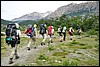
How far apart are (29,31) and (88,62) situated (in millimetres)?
5943

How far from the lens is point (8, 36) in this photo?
1834 centimetres

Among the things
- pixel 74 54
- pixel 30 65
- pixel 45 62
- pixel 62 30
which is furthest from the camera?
pixel 62 30

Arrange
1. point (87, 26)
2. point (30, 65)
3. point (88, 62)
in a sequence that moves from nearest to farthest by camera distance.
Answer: point (30, 65)
point (88, 62)
point (87, 26)

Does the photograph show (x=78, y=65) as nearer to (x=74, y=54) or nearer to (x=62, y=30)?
(x=74, y=54)

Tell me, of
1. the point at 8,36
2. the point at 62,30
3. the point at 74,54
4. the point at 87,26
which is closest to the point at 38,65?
the point at 8,36

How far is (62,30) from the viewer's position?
34.8m

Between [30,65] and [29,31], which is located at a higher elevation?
[29,31]

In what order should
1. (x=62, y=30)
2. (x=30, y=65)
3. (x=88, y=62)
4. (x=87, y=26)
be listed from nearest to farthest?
(x=30, y=65)
(x=88, y=62)
(x=62, y=30)
(x=87, y=26)

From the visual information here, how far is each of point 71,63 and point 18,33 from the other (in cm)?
380

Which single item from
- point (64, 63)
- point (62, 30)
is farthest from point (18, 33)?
point (62, 30)

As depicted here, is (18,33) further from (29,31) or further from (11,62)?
(29,31)

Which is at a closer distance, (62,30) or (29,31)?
(29,31)

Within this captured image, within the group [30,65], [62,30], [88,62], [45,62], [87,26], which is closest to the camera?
[30,65]

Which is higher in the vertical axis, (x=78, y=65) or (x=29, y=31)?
(x=29, y=31)
